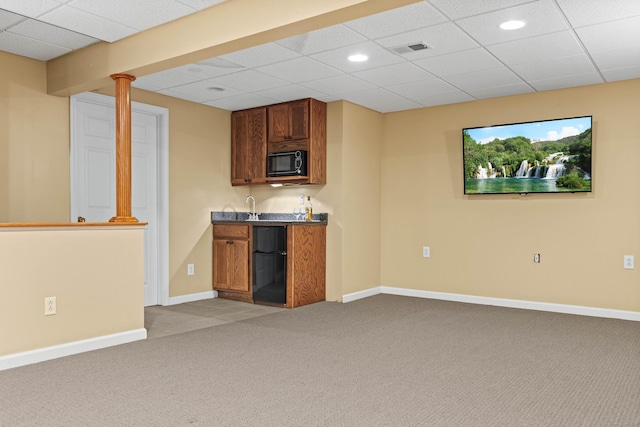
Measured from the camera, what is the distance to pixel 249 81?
194 inches

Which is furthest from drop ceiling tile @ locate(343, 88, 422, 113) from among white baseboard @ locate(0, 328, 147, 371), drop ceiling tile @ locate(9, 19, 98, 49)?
white baseboard @ locate(0, 328, 147, 371)

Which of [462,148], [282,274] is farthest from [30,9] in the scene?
[462,148]

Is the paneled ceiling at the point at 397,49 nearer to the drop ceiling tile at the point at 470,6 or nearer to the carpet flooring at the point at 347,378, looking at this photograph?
the drop ceiling tile at the point at 470,6

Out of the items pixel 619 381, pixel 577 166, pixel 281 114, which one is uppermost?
pixel 281 114

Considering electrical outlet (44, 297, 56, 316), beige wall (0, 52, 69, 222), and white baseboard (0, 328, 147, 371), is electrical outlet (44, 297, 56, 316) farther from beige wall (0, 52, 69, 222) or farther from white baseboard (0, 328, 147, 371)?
beige wall (0, 52, 69, 222)

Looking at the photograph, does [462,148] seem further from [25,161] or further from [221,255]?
[25,161]

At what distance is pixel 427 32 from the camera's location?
3645 millimetres

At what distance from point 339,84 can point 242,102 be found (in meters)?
1.33

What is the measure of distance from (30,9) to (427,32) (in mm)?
2683

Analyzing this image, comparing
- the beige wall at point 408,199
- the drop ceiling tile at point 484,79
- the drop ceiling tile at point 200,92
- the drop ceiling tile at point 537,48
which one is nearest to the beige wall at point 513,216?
the beige wall at point 408,199

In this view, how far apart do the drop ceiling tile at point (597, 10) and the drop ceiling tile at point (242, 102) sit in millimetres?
3175

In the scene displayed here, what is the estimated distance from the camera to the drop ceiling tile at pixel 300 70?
4.36 metres

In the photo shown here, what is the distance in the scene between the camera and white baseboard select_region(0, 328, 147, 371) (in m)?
3.23

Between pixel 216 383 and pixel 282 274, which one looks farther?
pixel 282 274
